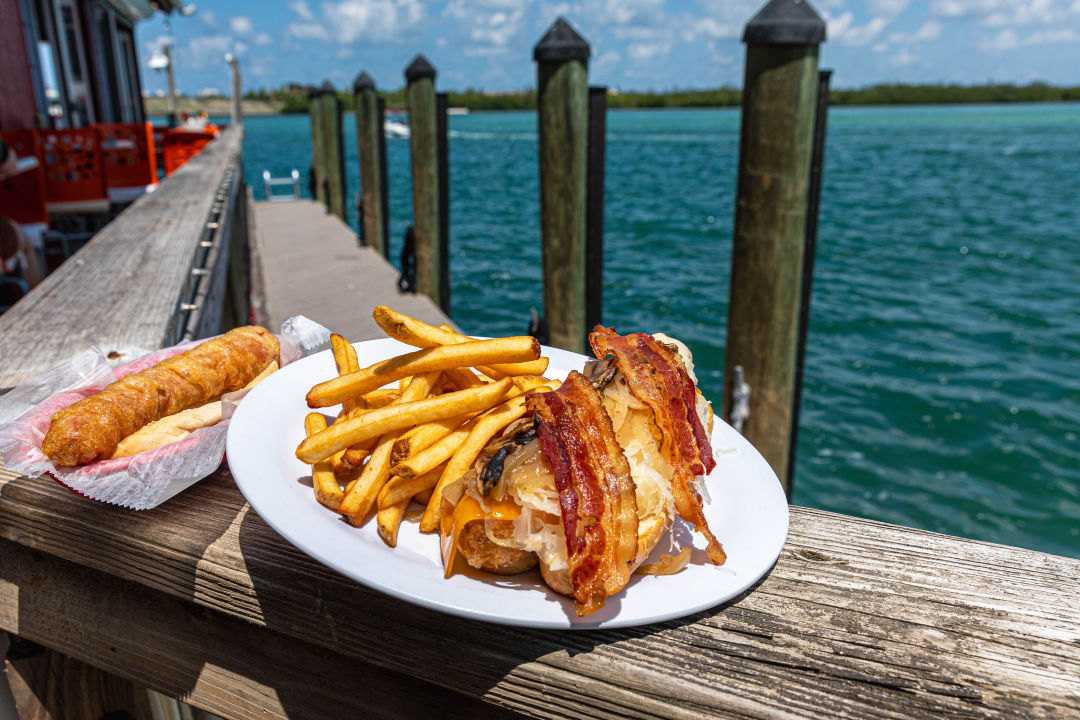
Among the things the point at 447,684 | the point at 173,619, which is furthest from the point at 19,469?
the point at 447,684

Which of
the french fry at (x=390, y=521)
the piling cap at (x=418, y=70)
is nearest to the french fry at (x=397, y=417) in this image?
the french fry at (x=390, y=521)

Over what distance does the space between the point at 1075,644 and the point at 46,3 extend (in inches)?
601

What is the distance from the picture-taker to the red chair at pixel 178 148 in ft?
38.1

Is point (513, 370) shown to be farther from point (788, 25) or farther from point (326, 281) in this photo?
point (326, 281)

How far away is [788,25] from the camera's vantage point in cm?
419

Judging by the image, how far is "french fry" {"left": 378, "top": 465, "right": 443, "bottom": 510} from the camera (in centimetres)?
127

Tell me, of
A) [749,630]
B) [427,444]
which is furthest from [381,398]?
[749,630]

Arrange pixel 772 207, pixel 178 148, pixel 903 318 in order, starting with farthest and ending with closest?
pixel 903 318
pixel 178 148
pixel 772 207

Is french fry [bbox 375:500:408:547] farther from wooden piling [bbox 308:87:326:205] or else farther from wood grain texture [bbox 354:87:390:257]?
wooden piling [bbox 308:87:326:205]

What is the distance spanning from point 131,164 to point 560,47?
6.46 meters

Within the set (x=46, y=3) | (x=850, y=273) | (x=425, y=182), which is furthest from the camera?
(x=850, y=273)

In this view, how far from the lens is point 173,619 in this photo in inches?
53.7

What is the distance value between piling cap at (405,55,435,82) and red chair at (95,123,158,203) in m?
3.68

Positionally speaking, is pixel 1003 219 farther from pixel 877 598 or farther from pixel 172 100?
pixel 172 100
